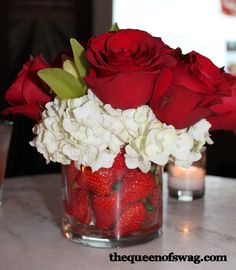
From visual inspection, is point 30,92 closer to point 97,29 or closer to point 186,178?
point 186,178

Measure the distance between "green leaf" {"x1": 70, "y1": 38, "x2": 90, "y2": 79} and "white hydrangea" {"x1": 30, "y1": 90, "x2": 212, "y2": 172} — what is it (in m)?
0.04

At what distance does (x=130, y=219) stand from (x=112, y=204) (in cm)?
4

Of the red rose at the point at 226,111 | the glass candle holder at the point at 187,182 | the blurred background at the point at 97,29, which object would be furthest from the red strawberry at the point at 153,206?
the blurred background at the point at 97,29

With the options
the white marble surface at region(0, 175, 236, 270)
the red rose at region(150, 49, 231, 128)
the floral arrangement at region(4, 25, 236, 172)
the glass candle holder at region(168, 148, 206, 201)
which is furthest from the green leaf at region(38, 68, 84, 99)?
the glass candle holder at region(168, 148, 206, 201)

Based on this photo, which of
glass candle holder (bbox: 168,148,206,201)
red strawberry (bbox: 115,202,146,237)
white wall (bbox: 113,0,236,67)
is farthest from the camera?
white wall (bbox: 113,0,236,67)

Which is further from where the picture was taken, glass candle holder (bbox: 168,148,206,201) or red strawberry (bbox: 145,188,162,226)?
glass candle holder (bbox: 168,148,206,201)

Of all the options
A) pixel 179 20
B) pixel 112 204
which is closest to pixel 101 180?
pixel 112 204

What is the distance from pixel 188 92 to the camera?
712 mm

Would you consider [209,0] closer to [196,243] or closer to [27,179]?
[27,179]

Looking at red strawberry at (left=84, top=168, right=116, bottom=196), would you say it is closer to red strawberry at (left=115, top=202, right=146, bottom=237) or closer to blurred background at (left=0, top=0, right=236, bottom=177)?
red strawberry at (left=115, top=202, right=146, bottom=237)

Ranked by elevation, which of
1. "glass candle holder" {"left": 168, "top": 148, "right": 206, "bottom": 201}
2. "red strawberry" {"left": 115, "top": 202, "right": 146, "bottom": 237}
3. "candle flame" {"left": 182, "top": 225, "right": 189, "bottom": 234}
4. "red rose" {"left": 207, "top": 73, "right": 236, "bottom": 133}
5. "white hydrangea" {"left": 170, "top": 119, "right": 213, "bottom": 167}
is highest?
"red rose" {"left": 207, "top": 73, "right": 236, "bottom": 133}

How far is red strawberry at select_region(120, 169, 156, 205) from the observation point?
2.60ft

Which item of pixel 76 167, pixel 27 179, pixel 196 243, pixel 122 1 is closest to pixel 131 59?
pixel 76 167

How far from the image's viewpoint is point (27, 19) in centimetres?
269
